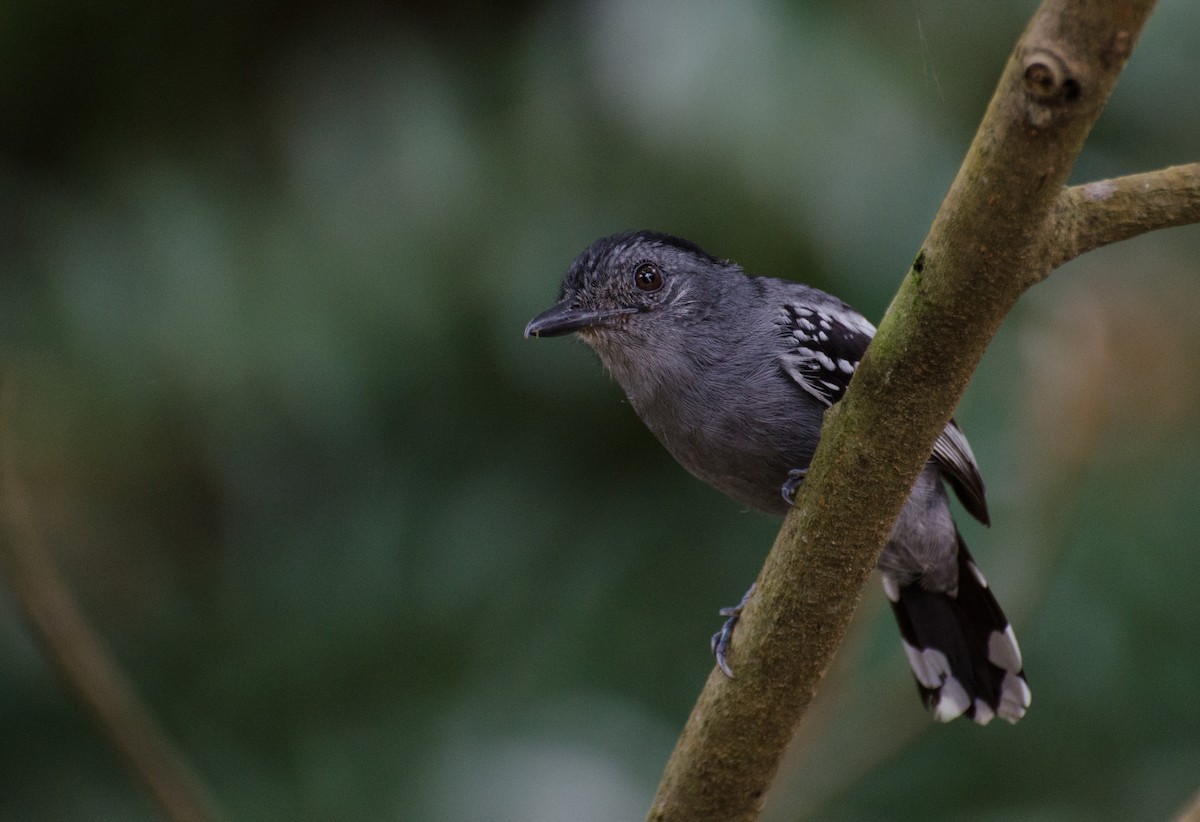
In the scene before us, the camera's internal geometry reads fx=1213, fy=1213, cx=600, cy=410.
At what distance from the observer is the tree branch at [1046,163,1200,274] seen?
1865 mm

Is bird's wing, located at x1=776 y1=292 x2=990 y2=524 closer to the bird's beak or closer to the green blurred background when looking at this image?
the bird's beak

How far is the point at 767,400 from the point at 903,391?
102cm

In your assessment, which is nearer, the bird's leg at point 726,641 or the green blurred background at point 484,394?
the bird's leg at point 726,641

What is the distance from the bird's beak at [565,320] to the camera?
10.2 ft

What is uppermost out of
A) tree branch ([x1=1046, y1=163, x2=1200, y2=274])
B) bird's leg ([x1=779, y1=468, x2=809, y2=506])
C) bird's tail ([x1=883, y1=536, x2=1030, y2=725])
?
tree branch ([x1=1046, y1=163, x2=1200, y2=274])

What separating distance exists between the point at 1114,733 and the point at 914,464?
250 cm

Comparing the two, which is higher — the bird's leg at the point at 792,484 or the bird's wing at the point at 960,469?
the bird's wing at the point at 960,469

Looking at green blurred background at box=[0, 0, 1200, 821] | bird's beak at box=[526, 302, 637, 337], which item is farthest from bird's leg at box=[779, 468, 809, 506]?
green blurred background at box=[0, 0, 1200, 821]

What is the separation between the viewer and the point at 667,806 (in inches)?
97.7

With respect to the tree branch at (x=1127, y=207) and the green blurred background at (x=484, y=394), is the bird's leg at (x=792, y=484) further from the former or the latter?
the green blurred background at (x=484, y=394)

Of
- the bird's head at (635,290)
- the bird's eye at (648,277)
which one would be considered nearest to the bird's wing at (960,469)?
the bird's head at (635,290)

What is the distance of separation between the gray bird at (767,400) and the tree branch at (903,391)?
38 cm

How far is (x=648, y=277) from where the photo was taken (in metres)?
3.32

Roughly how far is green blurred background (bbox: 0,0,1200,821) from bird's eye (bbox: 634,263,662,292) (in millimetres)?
694
